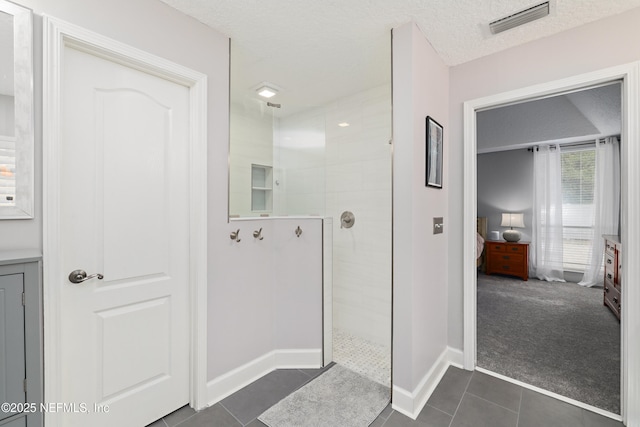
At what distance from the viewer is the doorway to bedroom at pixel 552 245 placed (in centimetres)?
240

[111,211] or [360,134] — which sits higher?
[360,134]

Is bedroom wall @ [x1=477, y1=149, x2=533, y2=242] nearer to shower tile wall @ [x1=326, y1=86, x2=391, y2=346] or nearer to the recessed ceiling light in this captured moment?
shower tile wall @ [x1=326, y1=86, x2=391, y2=346]

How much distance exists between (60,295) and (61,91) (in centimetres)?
96

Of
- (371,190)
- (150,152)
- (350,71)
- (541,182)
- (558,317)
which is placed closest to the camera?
(150,152)

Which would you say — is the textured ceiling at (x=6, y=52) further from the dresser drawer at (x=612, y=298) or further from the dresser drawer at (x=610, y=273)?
the dresser drawer at (x=610, y=273)

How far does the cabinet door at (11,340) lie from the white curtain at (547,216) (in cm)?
655

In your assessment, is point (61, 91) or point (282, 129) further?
point (282, 129)

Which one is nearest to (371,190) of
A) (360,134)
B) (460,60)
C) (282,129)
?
(360,134)

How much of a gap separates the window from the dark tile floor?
4133 millimetres

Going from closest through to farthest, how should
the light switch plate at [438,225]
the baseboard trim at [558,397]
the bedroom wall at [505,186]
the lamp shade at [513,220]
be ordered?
the baseboard trim at [558,397] < the light switch plate at [438,225] < the lamp shade at [513,220] < the bedroom wall at [505,186]

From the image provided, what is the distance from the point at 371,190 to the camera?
9.39 ft

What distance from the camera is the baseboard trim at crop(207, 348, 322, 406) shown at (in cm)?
194

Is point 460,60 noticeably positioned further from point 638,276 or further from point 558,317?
point 558,317

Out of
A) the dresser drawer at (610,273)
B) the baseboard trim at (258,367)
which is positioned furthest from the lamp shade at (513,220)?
the baseboard trim at (258,367)
